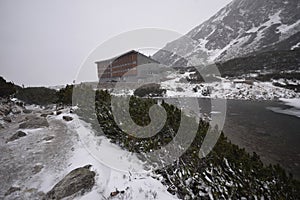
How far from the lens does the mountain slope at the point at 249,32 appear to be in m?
91.1

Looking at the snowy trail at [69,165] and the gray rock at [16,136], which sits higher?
the gray rock at [16,136]

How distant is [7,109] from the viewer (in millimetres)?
12398

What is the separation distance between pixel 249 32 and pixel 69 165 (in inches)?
5821

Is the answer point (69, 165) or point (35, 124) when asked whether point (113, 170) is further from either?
point (35, 124)

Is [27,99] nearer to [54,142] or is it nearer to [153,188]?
[54,142]

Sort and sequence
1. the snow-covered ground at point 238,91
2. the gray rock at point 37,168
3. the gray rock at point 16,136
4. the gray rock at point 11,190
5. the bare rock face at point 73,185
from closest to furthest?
the bare rock face at point 73,185 < the gray rock at point 11,190 < the gray rock at point 37,168 < the gray rock at point 16,136 < the snow-covered ground at point 238,91

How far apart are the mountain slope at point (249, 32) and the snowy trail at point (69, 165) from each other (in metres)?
92.1

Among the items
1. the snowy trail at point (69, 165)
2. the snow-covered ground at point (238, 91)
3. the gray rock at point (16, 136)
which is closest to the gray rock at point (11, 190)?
the snowy trail at point (69, 165)

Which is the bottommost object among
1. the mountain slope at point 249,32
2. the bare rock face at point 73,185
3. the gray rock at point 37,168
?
the gray rock at point 37,168

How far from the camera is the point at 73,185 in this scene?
12.8 feet

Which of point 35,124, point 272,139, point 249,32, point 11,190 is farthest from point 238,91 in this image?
point 249,32

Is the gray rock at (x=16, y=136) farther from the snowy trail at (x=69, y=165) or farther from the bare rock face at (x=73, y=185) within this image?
the bare rock face at (x=73, y=185)

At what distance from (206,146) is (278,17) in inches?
6266

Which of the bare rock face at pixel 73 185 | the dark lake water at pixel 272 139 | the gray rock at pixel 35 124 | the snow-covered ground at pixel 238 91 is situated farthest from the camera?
the snow-covered ground at pixel 238 91
